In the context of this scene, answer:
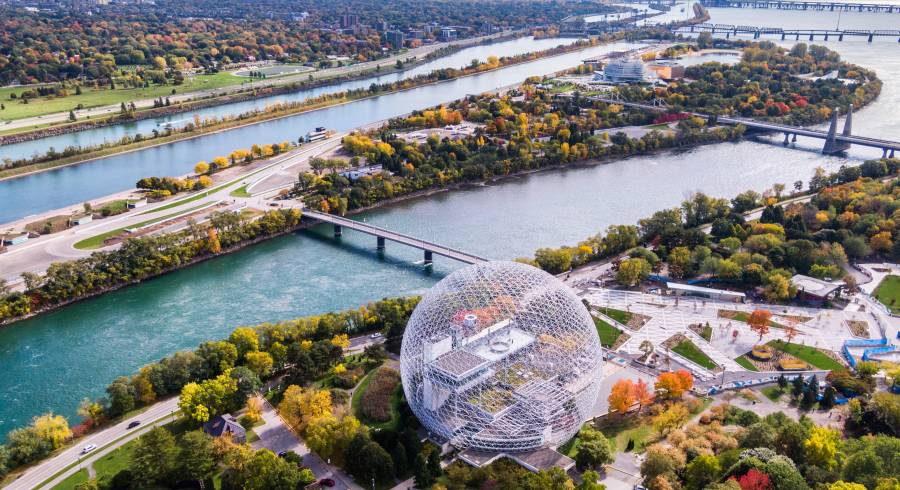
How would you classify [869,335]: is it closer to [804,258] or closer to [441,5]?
[804,258]

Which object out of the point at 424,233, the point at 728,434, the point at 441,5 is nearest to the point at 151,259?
the point at 424,233

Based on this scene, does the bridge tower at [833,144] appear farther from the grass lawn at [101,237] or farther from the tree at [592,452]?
the grass lawn at [101,237]

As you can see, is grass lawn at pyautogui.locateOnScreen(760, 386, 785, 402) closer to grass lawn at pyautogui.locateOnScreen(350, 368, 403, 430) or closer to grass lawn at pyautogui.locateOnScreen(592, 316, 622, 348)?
grass lawn at pyautogui.locateOnScreen(592, 316, 622, 348)

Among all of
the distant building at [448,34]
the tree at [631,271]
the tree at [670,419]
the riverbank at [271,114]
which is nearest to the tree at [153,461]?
the tree at [670,419]

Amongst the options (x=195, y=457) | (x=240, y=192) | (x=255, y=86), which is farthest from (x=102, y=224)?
(x=255, y=86)

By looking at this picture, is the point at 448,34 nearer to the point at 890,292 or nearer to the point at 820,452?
the point at 890,292

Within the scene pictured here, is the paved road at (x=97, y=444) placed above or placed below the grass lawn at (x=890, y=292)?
above

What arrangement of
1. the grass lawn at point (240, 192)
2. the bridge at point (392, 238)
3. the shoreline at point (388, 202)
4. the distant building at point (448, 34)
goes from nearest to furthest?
the shoreline at point (388, 202)
the bridge at point (392, 238)
the grass lawn at point (240, 192)
the distant building at point (448, 34)

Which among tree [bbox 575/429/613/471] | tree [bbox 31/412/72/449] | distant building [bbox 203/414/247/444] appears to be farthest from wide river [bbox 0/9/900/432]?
tree [bbox 575/429/613/471]
